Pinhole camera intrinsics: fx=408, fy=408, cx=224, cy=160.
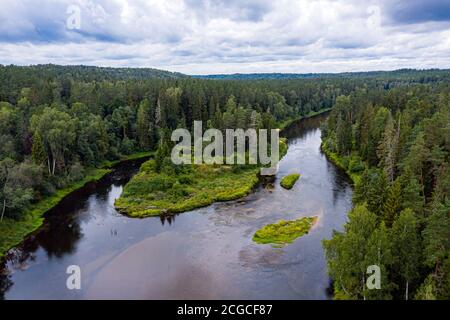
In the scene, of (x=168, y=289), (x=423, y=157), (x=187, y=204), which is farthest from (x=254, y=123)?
(x=168, y=289)

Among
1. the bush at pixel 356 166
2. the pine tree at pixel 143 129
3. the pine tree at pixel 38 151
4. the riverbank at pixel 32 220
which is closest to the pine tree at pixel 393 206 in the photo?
the bush at pixel 356 166

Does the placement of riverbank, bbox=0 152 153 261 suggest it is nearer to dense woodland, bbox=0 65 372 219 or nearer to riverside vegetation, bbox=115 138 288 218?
dense woodland, bbox=0 65 372 219

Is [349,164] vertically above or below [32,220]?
above

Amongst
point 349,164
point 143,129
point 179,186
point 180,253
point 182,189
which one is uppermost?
point 143,129

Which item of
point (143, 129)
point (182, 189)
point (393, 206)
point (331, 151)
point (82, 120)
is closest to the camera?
point (393, 206)

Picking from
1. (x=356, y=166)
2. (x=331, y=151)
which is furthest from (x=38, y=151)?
(x=331, y=151)

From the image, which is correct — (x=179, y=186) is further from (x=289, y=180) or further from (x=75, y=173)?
(x=75, y=173)
